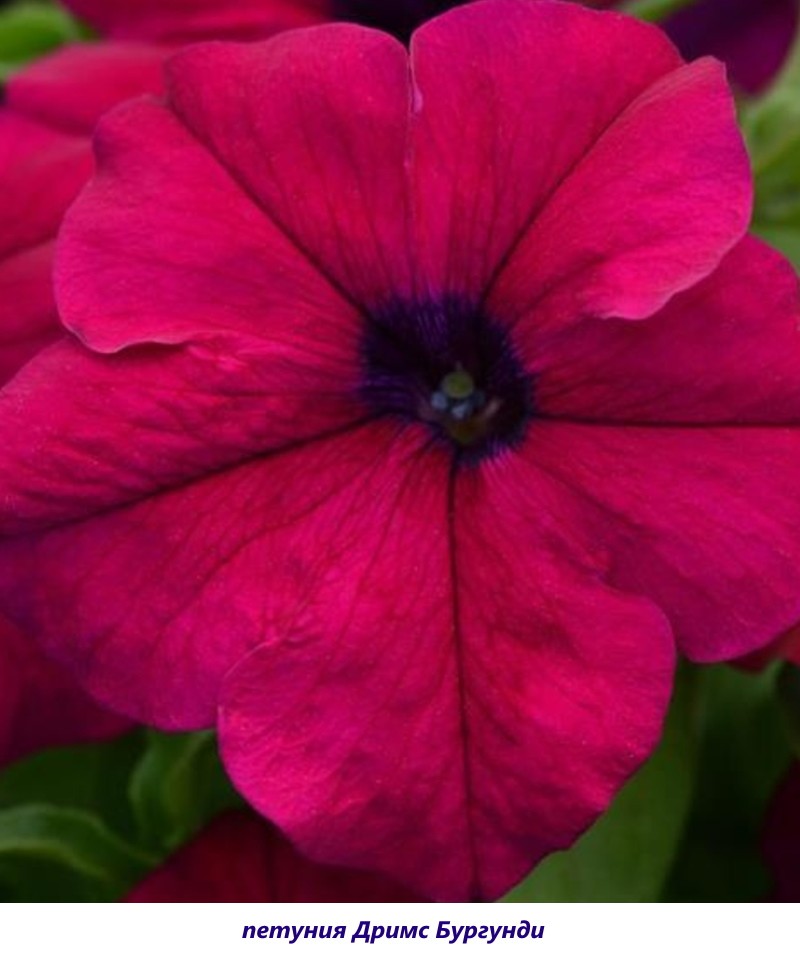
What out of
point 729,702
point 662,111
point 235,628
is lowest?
point 729,702

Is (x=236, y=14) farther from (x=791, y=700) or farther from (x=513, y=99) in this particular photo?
(x=791, y=700)

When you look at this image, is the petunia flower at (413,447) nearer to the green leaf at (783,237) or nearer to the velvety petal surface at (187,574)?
the velvety petal surface at (187,574)

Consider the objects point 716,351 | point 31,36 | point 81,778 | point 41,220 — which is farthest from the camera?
point 31,36

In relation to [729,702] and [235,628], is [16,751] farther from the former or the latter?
[729,702]

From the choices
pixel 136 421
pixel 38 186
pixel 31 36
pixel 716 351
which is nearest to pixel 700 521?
pixel 716 351

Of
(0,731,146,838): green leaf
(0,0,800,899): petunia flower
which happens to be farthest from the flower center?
(0,731,146,838): green leaf

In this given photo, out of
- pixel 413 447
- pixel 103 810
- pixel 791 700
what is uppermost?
pixel 413 447

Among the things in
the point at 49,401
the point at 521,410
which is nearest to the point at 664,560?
the point at 521,410
